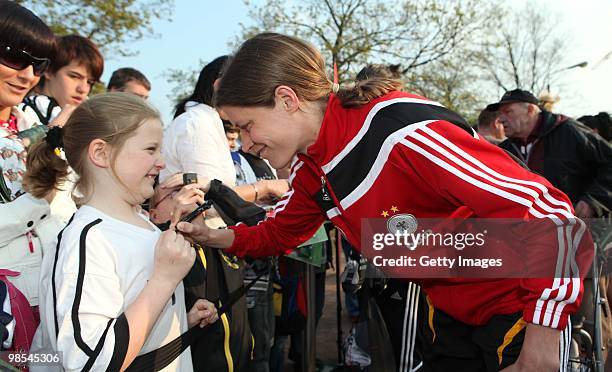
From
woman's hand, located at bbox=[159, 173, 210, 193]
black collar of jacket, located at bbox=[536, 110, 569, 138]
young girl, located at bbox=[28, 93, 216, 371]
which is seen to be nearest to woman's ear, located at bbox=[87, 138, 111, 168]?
young girl, located at bbox=[28, 93, 216, 371]

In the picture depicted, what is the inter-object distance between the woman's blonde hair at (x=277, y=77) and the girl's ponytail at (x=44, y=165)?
0.66 metres

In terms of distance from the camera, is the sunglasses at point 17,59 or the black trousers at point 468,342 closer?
the black trousers at point 468,342

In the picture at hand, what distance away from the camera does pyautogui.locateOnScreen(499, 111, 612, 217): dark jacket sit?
191 inches

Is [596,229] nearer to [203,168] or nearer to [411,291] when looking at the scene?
[411,291]

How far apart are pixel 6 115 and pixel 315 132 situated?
148 cm

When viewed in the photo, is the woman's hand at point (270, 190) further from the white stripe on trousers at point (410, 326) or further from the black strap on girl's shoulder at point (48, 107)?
the black strap on girl's shoulder at point (48, 107)

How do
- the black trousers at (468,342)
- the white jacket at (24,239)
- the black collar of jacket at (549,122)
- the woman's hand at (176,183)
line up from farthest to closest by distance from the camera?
the black collar of jacket at (549,122), the woman's hand at (176,183), the white jacket at (24,239), the black trousers at (468,342)

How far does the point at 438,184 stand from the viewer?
5.91 ft

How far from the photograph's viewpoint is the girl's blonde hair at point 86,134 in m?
1.97

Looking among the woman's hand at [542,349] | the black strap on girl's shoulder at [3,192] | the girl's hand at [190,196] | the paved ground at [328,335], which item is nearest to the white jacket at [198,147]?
the girl's hand at [190,196]

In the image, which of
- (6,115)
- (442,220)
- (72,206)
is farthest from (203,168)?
(442,220)

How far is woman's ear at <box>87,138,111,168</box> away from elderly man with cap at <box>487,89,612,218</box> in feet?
13.4

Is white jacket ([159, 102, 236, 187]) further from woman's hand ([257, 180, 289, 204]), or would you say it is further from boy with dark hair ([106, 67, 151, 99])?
boy with dark hair ([106, 67, 151, 99])

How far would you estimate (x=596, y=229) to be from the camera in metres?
3.46
